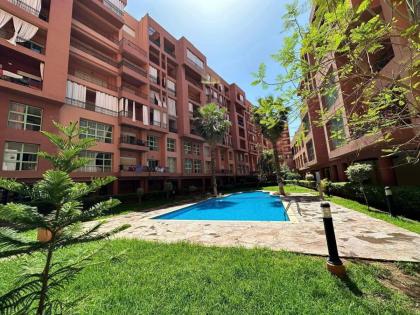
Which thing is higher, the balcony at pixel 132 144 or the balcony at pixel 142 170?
the balcony at pixel 132 144

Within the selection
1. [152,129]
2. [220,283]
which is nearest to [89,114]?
[152,129]

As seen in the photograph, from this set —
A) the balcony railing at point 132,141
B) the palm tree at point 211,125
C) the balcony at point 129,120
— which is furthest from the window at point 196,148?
the balcony at point 129,120

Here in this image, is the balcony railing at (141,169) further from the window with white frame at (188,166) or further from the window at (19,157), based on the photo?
the window at (19,157)

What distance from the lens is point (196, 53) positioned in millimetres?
37312

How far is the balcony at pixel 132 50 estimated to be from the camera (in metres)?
24.5

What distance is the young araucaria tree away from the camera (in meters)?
1.81

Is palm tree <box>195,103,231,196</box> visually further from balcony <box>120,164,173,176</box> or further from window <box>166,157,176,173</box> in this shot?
balcony <box>120,164,173,176</box>

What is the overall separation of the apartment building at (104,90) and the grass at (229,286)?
5.63 meters

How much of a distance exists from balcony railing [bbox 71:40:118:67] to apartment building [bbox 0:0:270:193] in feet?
0.34

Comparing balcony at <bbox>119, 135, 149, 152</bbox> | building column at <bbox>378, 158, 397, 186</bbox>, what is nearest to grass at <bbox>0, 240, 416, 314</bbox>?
building column at <bbox>378, 158, 397, 186</bbox>

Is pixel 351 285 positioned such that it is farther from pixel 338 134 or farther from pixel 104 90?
pixel 104 90

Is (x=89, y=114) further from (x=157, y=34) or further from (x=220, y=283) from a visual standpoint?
(x=220, y=283)

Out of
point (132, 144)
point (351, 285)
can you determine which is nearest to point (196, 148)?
point (132, 144)

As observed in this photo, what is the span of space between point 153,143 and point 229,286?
26005mm
